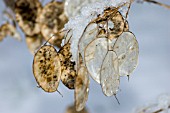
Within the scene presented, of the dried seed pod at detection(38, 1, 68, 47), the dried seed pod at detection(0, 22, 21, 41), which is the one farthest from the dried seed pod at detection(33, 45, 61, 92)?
the dried seed pod at detection(0, 22, 21, 41)

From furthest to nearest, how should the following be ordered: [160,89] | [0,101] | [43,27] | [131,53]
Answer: [0,101] < [160,89] < [43,27] < [131,53]

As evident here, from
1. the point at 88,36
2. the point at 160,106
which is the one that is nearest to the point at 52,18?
the point at 160,106

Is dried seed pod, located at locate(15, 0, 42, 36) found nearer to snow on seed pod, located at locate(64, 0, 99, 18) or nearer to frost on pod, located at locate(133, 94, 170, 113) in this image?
snow on seed pod, located at locate(64, 0, 99, 18)

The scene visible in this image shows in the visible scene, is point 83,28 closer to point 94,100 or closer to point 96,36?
point 96,36

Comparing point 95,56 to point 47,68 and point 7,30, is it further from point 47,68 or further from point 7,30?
point 7,30

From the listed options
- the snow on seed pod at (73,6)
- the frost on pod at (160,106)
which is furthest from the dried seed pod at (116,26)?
the snow on seed pod at (73,6)

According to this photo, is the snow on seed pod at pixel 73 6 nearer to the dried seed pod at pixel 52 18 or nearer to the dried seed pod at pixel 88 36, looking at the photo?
the dried seed pod at pixel 52 18

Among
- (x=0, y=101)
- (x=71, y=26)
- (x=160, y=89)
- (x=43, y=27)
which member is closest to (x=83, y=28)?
(x=71, y=26)
